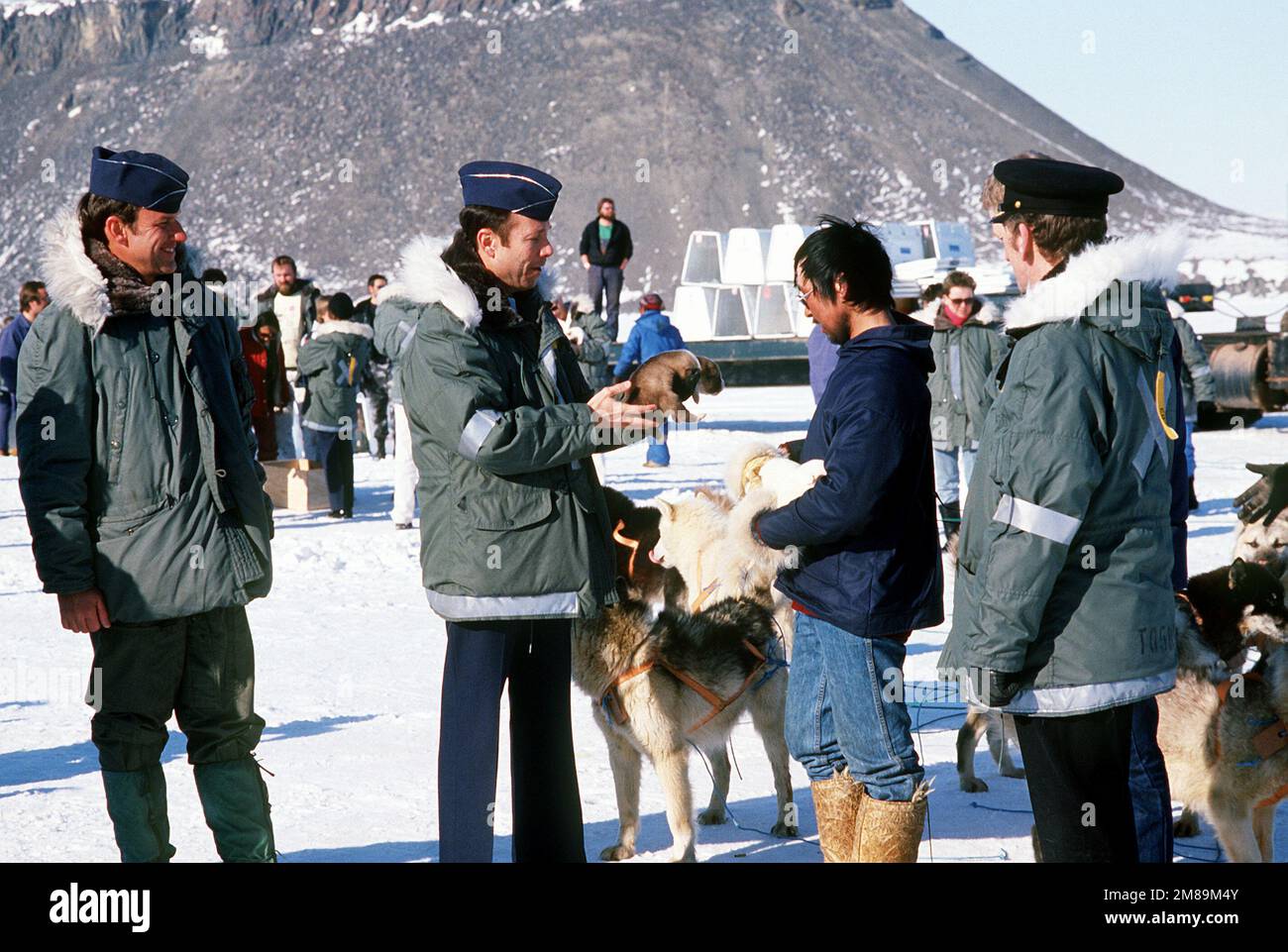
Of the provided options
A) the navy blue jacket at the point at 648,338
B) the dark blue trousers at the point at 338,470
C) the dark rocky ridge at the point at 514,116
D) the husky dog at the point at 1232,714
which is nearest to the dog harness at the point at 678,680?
the husky dog at the point at 1232,714

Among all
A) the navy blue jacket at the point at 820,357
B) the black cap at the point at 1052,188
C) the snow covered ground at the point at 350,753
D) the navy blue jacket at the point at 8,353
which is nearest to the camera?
the black cap at the point at 1052,188

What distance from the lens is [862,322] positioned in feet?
11.3

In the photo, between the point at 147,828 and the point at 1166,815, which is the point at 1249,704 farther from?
the point at 147,828

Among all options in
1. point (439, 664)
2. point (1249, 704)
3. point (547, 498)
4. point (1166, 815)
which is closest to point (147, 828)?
point (547, 498)

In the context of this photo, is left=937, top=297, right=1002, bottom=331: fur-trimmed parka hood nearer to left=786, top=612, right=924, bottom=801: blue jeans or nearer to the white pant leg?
the white pant leg

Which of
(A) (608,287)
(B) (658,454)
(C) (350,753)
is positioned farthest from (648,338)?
(C) (350,753)

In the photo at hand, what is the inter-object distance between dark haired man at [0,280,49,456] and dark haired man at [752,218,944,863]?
10998 mm

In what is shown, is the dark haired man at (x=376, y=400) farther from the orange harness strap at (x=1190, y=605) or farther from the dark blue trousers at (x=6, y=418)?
the orange harness strap at (x=1190, y=605)

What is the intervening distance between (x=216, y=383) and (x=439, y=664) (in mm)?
3639

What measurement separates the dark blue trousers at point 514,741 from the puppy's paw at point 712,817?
1322mm

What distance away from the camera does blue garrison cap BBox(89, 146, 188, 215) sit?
3367mm

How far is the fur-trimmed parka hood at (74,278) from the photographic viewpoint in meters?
3.29

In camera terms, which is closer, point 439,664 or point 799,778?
point 799,778
